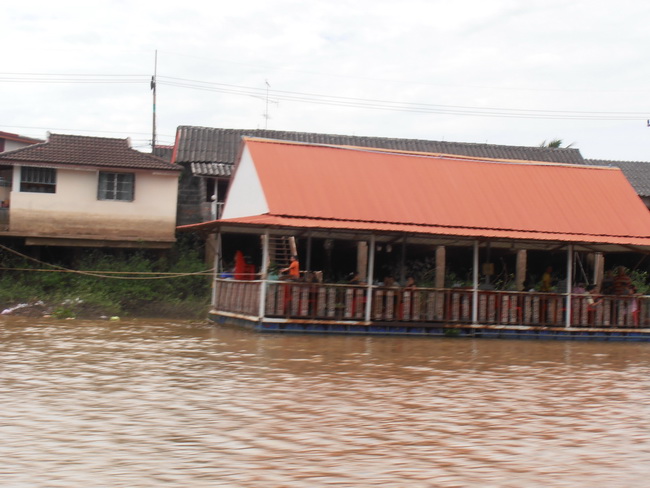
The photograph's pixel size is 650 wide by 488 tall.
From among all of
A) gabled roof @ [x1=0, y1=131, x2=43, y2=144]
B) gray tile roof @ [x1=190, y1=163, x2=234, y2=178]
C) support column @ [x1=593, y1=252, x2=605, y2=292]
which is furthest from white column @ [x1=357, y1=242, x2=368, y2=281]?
gabled roof @ [x1=0, y1=131, x2=43, y2=144]

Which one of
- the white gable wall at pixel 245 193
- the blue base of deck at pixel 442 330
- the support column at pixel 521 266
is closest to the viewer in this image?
the blue base of deck at pixel 442 330

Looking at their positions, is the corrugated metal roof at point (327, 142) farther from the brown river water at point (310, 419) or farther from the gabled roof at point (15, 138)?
the brown river water at point (310, 419)

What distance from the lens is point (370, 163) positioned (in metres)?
19.5

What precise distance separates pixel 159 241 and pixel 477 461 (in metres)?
19.7

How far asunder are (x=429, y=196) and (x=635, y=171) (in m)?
18.2

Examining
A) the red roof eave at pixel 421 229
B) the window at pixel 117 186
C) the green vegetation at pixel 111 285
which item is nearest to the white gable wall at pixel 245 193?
the red roof eave at pixel 421 229

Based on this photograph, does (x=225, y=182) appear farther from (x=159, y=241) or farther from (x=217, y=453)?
(x=217, y=453)

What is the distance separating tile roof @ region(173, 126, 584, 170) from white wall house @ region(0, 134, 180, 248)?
2.29 meters

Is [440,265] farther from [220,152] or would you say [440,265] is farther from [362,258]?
[220,152]

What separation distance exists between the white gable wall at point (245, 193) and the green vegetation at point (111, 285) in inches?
89.5

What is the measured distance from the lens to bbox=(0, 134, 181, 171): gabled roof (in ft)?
78.2

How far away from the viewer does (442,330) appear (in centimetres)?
1788

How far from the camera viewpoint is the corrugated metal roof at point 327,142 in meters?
27.8

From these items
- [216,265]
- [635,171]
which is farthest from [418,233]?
[635,171]
